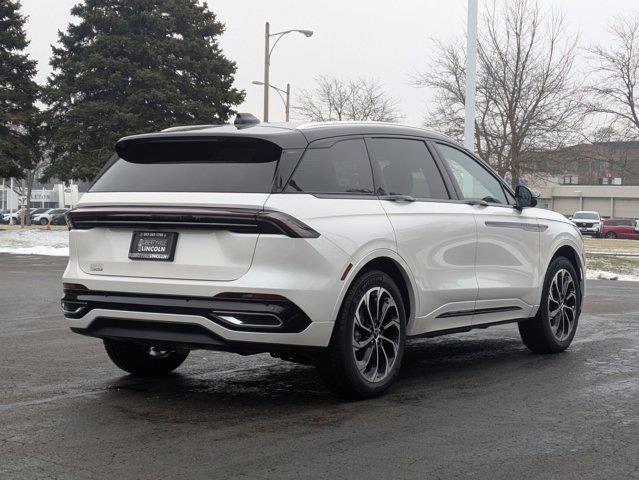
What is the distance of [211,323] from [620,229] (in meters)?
64.6

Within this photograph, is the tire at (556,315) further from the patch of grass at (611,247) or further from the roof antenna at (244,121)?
the patch of grass at (611,247)

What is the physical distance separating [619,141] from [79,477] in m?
46.4

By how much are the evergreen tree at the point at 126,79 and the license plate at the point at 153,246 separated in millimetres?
39134

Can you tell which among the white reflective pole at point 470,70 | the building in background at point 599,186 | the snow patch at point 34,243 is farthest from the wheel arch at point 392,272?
the building in background at point 599,186

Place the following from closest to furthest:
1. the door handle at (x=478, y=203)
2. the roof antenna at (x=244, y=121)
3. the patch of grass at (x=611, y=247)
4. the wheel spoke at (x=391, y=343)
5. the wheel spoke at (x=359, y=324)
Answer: the wheel spoke at (x=359, y=324)
the wheel spoke at (x=391, y=343)
the roof antenna at (x=244, y=121)
the door handle at (x=478, y=203)
the patch of grass at (x=611, y=247)

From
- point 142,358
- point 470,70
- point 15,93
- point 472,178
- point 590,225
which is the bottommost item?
point 590,225

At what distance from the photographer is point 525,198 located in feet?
26.5

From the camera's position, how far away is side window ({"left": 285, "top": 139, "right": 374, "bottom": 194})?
19.4 feet

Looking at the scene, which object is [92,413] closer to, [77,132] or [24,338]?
[24,338]

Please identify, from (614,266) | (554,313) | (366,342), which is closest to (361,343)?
(366,342)

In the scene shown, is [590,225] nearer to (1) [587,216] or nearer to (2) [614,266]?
(1) [587,216]

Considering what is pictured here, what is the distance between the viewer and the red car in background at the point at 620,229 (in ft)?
217

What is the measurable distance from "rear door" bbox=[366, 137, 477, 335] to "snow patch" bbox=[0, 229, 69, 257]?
21.2 metres

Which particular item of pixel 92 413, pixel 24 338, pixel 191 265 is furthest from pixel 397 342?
pixel 24 338
